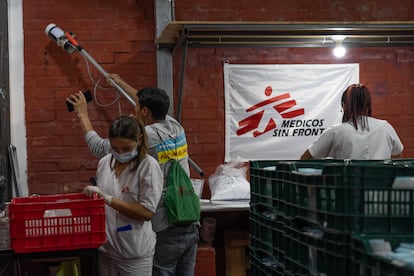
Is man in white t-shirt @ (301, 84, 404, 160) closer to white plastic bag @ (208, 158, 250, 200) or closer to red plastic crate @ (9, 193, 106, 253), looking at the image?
white plastic bag @ (208, 158, 250, 200)

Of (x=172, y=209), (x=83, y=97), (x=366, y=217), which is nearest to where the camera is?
(x=366, y=217)

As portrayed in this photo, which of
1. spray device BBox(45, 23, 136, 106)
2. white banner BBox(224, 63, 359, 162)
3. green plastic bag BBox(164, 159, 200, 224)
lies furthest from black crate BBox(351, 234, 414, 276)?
white banner BBox(224, 63, 359, 162)

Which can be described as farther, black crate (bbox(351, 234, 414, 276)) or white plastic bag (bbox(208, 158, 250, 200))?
white plastic bag (bbox(208, 158, 250, 200))

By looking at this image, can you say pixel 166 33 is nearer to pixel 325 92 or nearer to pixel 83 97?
pixel 83 97

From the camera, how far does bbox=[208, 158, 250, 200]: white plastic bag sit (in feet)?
14.9

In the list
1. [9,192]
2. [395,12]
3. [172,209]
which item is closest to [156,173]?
[172,209]

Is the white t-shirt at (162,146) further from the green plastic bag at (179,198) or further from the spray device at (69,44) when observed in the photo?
the spray device at (69,44)

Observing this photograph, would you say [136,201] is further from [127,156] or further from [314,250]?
[314,250]

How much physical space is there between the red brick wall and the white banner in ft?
0.26

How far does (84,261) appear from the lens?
175 inches

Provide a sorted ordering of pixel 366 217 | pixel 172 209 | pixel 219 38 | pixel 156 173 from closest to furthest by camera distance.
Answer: pixel 366 217, pixel 156 173, pixel 172 209, pixel 219 38

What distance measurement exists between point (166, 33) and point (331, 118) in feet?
5.38

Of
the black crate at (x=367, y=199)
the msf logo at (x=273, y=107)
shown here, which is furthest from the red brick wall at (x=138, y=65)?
the black crate at (x=367, y=199)

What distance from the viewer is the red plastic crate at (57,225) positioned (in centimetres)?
268
